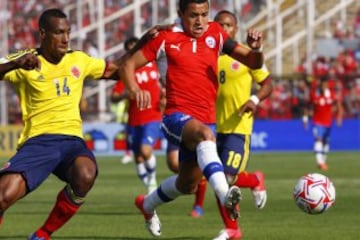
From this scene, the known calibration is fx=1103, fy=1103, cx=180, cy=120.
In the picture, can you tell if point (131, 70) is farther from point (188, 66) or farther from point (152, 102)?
point (152, 102)

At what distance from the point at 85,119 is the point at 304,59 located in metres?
8.49

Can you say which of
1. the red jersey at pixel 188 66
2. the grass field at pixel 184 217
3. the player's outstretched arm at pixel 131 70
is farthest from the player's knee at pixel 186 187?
the player's outstretched arm at pixel 131 70

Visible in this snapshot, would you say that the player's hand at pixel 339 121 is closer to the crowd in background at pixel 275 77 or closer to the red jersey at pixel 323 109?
the crowd in background at pixel 275 77

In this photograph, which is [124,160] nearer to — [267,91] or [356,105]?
[356,105]

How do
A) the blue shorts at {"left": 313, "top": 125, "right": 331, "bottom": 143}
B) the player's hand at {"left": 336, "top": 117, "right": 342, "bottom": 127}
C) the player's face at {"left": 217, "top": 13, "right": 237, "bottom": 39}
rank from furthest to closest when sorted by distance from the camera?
the player's hand at {"left": 336, "top": 117, "right": 342, "bottom": 127}
the blue shorts at {"left": 313, "top": 125, "right": 331, "bottom": 143}
the player's face at {"left": 217, "top": 13, "right": 237, "bottom": 39}

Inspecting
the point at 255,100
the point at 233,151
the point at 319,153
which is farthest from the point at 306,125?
the point at 255,100

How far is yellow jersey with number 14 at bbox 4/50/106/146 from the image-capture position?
10.6 metres

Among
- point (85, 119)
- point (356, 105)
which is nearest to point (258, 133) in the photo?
point (356, 105)

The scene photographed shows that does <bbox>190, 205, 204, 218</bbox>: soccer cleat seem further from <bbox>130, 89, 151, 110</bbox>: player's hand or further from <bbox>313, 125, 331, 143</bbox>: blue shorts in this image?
<bbox>313, 125, 331, 143</bbox>: blue shorts

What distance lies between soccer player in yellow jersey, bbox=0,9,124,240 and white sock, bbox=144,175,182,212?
131cm

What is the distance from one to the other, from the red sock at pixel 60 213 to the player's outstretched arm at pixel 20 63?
1.30 metres

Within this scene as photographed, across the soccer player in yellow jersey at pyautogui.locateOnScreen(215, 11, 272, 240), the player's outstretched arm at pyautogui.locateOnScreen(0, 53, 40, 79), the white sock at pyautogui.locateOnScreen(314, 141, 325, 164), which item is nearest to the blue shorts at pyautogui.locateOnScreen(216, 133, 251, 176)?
the soccer player in yellow jersey at pyautogui.locateOnScreen(215, 11, 272, 240)

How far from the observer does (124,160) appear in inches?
1272

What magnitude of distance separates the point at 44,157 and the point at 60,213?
60cm
